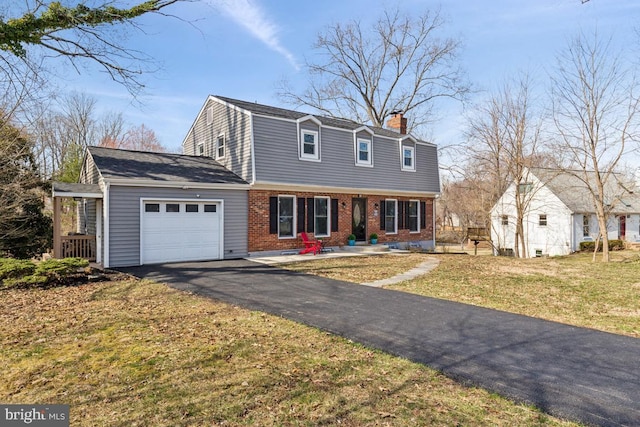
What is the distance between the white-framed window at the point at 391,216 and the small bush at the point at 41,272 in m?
13.1

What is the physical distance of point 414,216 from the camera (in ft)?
66.9

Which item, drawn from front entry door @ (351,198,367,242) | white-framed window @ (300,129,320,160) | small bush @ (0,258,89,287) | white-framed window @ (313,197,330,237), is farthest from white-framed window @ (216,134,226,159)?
small bush @ (0,258,89,287)

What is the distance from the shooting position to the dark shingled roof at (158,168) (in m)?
12.4

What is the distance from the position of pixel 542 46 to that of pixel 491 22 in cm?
485

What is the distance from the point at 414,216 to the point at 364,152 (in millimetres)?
4867

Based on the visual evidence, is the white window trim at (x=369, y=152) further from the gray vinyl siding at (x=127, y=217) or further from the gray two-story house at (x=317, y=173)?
the gray vinyl siding at (x=127, y=217)

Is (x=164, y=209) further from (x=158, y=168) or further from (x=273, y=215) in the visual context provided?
(x=273, y=215)

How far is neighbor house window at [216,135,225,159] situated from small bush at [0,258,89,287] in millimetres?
7960

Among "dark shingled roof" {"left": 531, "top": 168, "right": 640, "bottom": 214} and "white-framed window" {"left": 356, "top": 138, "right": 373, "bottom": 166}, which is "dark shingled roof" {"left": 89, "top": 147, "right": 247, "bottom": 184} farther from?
"dark shingled roof" {"left": 531, "top": 168, "right": 640, "bottom": 214}

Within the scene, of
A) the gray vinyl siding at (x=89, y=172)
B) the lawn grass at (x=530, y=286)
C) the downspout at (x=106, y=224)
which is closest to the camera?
the lawn grass at (x=530, y=286)

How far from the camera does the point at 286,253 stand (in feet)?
50.8

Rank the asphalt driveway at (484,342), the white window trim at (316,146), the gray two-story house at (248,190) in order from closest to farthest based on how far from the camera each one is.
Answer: the asphalt driveway at (484,342) → the gray two-story house at (248,190) → the white window trim at (316,146)
